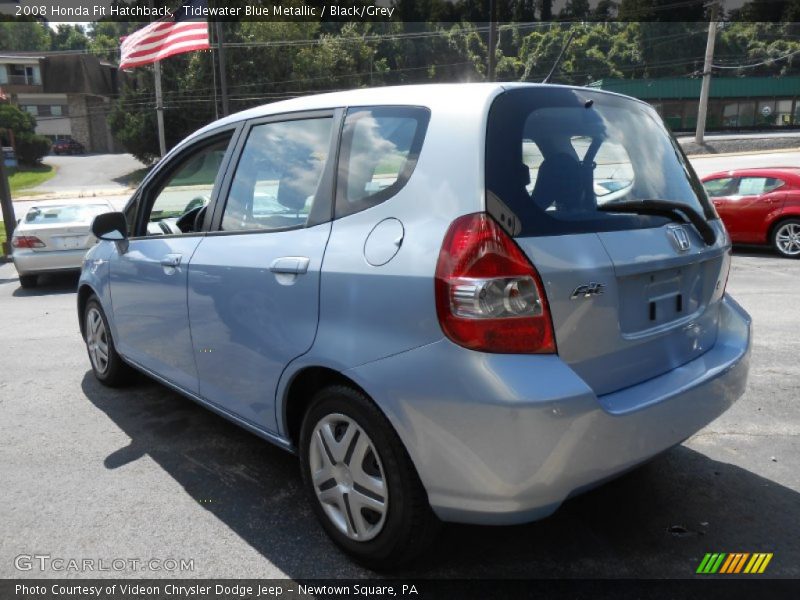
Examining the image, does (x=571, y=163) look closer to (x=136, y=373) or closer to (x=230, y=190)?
→ (x=230, y=190)

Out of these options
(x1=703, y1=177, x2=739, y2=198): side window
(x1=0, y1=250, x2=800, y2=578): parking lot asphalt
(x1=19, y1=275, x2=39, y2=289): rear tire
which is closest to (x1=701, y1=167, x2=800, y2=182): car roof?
(x1=703, y1=177, x2=739, y2=198): side window

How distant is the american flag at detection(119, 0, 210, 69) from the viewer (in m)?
20.0

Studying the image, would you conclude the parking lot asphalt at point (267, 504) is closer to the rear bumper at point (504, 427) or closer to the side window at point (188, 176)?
the rear bumper at point (504, 427)

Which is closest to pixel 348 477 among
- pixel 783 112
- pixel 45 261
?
pixel 45 261

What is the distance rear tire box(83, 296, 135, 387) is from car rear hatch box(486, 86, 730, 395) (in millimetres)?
3365

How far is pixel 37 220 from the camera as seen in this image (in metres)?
10.8

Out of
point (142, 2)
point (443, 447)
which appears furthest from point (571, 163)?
point (142, 2)

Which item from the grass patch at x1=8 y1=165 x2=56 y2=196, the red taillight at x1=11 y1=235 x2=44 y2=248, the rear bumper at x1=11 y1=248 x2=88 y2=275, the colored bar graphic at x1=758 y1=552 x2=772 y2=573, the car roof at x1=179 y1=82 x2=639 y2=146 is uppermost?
the car roof at x1=179 y1=82 x2=639 y2=146

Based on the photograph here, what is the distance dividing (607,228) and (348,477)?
1.35m

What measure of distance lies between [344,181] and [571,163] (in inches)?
35.2

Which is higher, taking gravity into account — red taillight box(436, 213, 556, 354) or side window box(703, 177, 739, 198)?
red taillight box(436, 213, 556, 354)

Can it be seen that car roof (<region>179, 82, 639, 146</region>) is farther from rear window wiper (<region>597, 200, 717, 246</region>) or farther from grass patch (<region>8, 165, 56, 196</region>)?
grass patch (<region>8, 165, 56, 196</region>)

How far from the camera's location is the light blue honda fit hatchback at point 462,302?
2156 millimetres

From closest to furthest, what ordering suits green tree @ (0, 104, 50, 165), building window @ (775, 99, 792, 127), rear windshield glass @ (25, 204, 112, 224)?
rear windshield glass @ (25, 204, 112, 224)
green tree @ (0, 104, 50, 165)
building window @ (775, 99, 792, 127)
